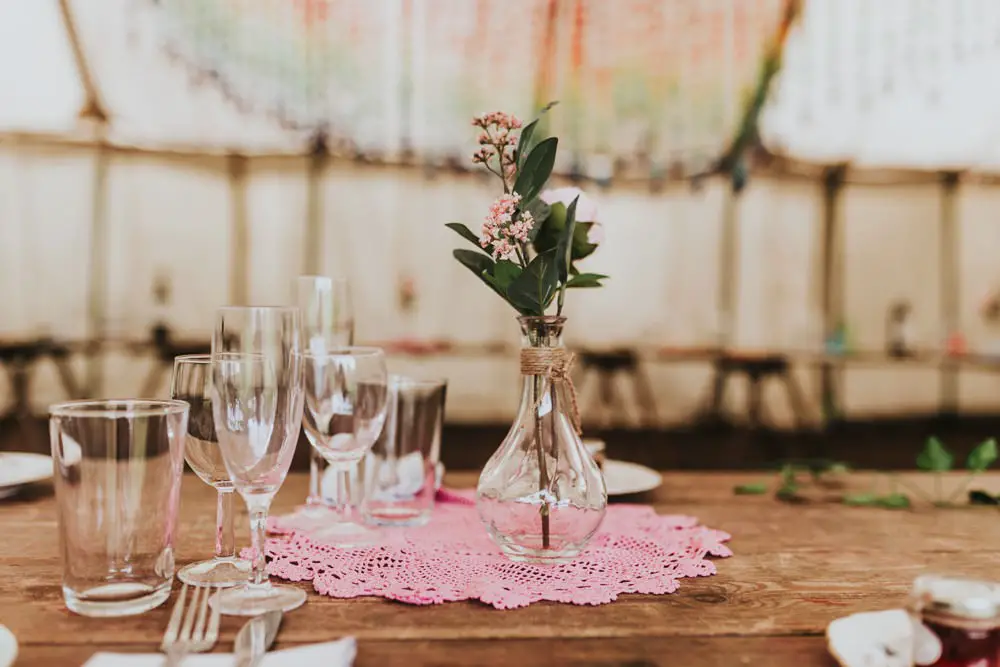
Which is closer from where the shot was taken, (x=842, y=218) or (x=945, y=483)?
(x=945, y=483)

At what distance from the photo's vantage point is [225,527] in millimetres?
889

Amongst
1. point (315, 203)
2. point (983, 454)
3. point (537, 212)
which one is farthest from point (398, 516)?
point (315, 203)

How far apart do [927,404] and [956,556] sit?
509 cm

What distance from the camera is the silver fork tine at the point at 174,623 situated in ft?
2.17

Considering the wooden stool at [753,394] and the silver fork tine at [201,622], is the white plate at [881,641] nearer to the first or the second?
the silver fork tine at [201,622]

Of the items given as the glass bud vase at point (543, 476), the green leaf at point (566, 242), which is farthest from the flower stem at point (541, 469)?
the green leaf at point (566, 242)

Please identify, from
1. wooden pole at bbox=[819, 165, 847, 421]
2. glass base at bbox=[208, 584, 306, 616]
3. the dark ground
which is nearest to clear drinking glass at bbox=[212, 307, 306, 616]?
glass base at bbox=[208, 584, 306, 616]

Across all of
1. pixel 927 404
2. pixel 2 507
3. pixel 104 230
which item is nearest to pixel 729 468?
pixel 927 404

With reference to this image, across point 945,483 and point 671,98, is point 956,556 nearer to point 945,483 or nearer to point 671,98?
point 945,483

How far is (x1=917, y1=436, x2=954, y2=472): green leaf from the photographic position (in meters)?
1.25

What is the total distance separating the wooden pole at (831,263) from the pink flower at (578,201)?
4927mm

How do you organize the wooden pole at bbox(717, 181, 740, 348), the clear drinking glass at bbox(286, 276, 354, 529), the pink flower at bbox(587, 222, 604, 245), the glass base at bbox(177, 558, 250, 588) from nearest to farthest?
the glass base at bbox(177, 558, 250, 588) < the pink flower at bbox(587, 222, 604, 245) < the clear drinking glass at bbox(286, 276, 354, 529) < the wooden pole at bbox(717, 181, 740, 348)

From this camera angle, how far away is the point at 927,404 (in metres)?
5.60

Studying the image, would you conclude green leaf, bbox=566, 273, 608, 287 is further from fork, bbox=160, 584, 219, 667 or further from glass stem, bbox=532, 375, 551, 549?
fork, bbox=160, 584, 219, 667
